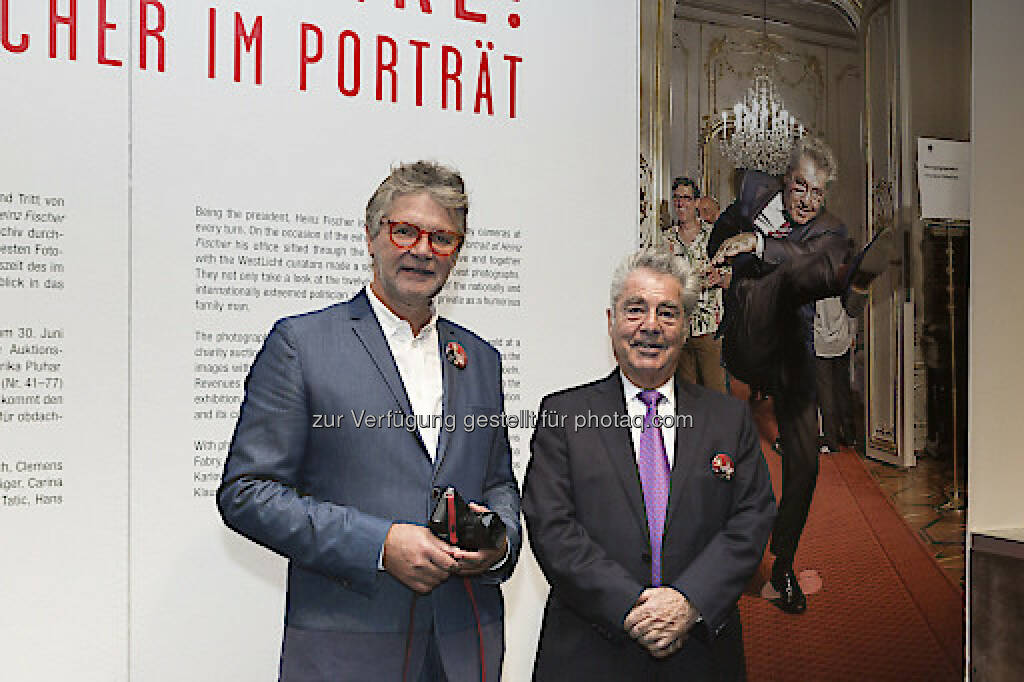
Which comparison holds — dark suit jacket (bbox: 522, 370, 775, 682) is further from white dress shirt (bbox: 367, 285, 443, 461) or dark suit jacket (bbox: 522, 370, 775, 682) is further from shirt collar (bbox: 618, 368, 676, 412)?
white dress shirt (bbox: 367, 285, 443, 461)

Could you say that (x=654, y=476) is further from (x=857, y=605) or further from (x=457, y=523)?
(x=857, y=605)

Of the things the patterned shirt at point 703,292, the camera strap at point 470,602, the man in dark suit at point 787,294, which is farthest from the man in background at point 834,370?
the camera strap at point 470,602

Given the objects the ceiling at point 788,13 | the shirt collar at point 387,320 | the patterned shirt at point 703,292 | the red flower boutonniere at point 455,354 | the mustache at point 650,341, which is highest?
the ceiling at point 788,13

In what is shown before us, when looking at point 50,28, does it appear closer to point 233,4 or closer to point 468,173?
point 233,4

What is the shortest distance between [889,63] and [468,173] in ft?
5.89

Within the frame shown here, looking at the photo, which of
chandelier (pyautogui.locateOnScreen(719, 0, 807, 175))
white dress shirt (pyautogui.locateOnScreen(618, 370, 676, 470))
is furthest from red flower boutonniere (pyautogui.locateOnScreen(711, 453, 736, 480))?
chandelier (pyautogui.locateOnScreen(719, 0, 807, 175))

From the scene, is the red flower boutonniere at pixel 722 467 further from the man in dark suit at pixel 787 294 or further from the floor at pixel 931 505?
the floor at pixel 931 505

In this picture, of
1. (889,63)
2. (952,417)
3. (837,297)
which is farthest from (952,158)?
(952,417)

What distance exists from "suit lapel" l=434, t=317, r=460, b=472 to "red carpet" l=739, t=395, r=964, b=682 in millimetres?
1433

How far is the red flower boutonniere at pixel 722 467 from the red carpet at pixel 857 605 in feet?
3.35

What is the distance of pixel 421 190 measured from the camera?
2.27 meters

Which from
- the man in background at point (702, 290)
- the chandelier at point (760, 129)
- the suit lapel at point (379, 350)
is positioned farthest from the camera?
the chandelier at point (760, 129)

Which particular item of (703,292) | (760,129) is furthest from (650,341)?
(760,129)

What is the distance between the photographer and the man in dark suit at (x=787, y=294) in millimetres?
3291
